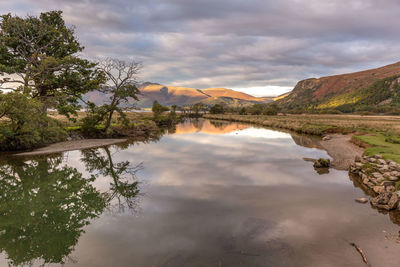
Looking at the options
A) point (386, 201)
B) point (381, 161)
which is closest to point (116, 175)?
point (386, 201)

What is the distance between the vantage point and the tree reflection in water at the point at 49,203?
8.34m

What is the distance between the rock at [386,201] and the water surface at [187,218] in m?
0.44

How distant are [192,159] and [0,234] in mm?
17304

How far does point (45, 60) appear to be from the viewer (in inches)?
1077

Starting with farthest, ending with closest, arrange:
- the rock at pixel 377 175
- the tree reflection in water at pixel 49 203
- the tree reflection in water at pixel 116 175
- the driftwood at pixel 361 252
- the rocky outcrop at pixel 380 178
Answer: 1. the rock at pixel 377 175
2. the tree reflection in water at pixel 116 175
3. the rocky outcrop at pixel 380 178
4. the tree reflection in water at pixel 49 203
5. the driftwood at pixel 361 252

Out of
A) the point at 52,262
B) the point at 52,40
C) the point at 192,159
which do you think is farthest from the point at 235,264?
the point at 52,40

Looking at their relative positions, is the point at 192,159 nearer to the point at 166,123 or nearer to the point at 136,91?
the point at 136,91

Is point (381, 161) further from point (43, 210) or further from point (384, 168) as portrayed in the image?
point (43, 210)

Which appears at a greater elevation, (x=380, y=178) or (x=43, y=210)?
→ (x=380, y=178)

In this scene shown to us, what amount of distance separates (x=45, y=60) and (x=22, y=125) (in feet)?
27.2

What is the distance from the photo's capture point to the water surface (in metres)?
7.91

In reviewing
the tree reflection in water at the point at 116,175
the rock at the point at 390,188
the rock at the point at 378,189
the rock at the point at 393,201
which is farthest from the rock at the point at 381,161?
the tree reflection in water at the point at 116,175

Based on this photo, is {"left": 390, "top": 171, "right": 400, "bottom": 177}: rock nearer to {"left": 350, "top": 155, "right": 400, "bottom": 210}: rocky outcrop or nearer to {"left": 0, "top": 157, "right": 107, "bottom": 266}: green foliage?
{"left": 350, "top": 155, "right": 400, "bottom": 210}: rocky outcrop

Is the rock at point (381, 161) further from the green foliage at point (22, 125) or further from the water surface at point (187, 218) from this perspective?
the green foliage at point (22, 125)
